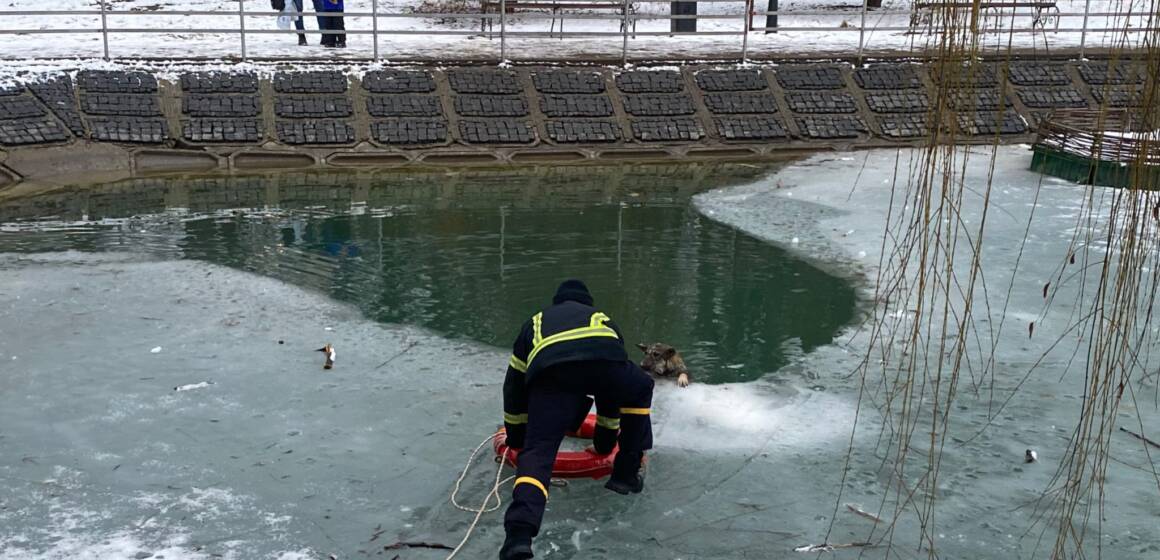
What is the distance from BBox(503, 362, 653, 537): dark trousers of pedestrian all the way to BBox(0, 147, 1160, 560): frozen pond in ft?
0.95

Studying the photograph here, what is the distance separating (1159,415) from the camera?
675 centimetres

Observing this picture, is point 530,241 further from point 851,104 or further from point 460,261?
point 851,104

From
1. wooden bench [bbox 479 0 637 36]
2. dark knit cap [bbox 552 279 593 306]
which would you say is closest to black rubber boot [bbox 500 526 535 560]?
dark knit cap [bbox 552 279 593 306]

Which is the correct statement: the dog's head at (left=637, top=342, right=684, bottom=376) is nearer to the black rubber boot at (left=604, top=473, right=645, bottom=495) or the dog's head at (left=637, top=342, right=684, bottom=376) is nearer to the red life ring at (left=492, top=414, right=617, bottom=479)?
the red life ring at (left=492, top=414, right=617, bottom=479)

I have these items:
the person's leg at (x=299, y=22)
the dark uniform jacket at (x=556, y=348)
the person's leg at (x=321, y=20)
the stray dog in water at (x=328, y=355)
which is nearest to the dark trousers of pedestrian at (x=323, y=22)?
the person's leg at (x=321, y=20)

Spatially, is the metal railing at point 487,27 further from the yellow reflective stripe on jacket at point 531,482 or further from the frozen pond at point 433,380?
the yellow reflective stripe on jacket at point 531,482

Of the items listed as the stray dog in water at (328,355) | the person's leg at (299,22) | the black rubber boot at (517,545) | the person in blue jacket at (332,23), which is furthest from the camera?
the person's leg at (299,22)

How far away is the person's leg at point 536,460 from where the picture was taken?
5016 millimetres

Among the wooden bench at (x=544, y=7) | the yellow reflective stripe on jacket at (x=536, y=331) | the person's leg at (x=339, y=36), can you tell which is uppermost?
the wooden bench at (x=544, y=7)

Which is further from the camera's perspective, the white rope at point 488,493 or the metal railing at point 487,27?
the metal railing at point 487,27

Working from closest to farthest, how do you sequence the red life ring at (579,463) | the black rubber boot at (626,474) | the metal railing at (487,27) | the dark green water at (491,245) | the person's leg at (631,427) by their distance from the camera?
the person's leg at (631,427) < the black rubber boot at (626,474) < the red life ring at (579,463) < the dark green water at (491,245) < the metal railing at (487,27)

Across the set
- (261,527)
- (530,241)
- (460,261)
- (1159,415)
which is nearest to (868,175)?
(530,241)

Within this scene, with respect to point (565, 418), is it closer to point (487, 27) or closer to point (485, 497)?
point (485, 497)

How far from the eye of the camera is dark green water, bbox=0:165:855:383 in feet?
27.9
